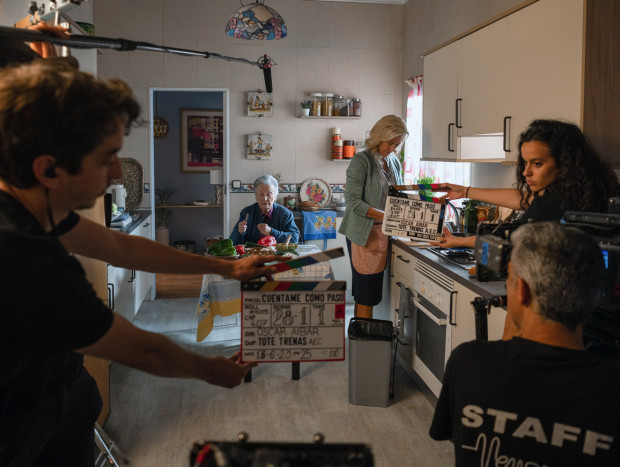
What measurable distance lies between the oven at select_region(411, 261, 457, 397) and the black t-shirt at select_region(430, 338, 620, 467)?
1786 millimetres

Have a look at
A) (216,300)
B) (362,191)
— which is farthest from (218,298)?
(362,191)

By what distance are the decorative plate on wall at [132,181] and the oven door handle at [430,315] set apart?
11.4 feet

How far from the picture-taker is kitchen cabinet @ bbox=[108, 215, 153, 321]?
367 centimetres

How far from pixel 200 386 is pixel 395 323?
1440mm

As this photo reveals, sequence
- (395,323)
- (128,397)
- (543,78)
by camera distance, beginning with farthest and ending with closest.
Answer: (395,323), (128,397), (543,78)

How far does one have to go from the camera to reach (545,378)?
1175 millimetres

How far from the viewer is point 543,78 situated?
2.70 metres

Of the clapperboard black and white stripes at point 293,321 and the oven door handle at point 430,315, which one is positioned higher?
the clapperboard black and white stripes at point 293,321

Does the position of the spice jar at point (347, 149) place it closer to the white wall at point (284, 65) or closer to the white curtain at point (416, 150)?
the white wall at point (284, 65)

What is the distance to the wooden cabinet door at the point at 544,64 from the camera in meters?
2.46

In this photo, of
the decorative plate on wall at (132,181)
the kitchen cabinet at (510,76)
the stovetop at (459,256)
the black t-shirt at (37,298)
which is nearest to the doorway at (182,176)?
the decorative plate on wall at (132,181)

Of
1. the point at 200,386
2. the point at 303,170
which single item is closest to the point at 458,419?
the point at 200,386

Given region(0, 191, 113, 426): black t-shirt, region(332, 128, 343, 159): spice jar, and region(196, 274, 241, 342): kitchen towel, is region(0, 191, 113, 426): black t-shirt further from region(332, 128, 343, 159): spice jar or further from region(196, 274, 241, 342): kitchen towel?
region(332, 128, 343, 159): spice jar

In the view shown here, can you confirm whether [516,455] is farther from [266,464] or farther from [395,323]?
[395,323]
